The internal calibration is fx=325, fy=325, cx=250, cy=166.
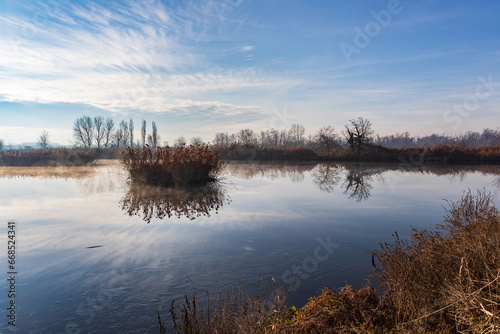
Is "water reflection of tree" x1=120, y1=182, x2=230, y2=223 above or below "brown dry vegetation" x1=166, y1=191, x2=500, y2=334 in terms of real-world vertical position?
below

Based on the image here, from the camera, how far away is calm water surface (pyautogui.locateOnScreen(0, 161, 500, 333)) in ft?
14.1

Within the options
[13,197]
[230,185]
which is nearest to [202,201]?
[230,185]

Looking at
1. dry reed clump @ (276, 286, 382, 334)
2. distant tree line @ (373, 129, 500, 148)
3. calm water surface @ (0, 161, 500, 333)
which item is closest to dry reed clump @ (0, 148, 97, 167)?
calm water surface @ (0, 161, 500, 333)

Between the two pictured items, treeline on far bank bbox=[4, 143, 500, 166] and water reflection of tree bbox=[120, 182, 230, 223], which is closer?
water reflection of tree bbox=[120, 182, 230, 223]

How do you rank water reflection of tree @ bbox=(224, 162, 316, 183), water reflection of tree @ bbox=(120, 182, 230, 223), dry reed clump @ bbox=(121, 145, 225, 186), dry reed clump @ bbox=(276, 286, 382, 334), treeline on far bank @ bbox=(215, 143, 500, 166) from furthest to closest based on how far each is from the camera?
treeline on far bank @ bbox=(215, 143, 500, 166) < water reflection of tree @ bbox=(224, 162, 316, 183) < dry reed clump @ bbox=(121, 145, 225, 186) < water reflection of tree @ bbox=(120, 182, 230, 223) < dry reed clump @ bbox=(276, 286, 382, 334)

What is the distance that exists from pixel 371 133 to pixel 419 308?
130 ft

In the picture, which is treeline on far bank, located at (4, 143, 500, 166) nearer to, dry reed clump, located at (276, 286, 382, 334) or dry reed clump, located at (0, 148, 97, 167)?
dry reed clump, located at (0, 148, 97, 167)

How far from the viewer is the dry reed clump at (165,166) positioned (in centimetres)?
1580

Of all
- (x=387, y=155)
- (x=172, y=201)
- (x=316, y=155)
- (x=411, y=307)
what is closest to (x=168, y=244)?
(x=172, y=201)

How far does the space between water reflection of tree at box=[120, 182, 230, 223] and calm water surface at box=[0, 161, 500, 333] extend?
1.5 inches

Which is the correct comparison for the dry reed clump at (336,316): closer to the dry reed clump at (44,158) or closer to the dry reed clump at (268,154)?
the dry reed clump at (44,158)

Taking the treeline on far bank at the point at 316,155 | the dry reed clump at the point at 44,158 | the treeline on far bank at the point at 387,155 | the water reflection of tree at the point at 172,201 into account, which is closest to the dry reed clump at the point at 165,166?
the water reflection of tree at the point at 172,201

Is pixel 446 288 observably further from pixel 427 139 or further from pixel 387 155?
pixel 427 139

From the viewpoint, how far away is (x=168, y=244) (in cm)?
682
